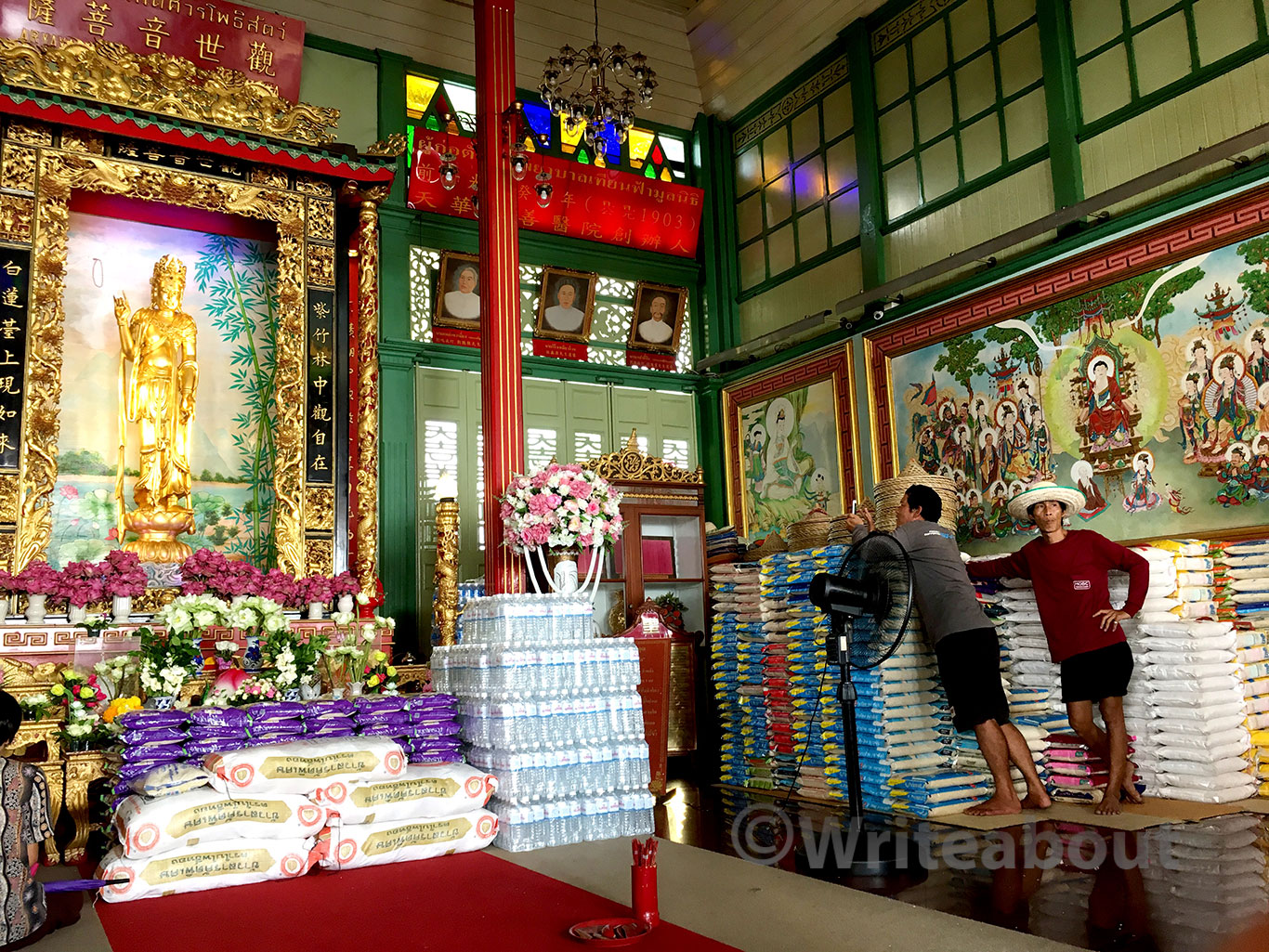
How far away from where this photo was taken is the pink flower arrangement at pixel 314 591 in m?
6.85

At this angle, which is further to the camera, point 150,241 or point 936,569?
point 150,241

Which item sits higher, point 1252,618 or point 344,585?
point 344,585

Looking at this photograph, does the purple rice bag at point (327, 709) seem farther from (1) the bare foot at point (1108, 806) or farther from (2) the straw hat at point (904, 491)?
(1) the bare foot at point (1108, 806)

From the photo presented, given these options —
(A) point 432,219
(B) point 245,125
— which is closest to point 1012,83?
(A) point 432,219

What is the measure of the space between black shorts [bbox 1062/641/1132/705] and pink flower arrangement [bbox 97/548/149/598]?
541 cm

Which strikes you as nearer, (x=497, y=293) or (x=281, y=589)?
(x=497, y=293)

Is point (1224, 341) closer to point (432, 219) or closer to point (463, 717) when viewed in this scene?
point (463, 717)

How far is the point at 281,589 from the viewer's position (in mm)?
6742

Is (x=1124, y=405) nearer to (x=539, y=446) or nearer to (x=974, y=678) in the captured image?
(x=974, y=678)

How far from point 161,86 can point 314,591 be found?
3884mm

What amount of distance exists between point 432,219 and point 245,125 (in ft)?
6.08

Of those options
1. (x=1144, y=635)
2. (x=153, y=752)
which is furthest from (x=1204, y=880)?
(x=153, y=752)

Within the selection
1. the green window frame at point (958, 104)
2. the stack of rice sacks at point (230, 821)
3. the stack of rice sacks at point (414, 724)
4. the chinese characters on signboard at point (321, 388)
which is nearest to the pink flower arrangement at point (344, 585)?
the chinese characters on signboard at point (321, 388)

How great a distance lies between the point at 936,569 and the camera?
495cm
